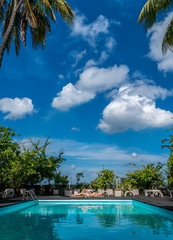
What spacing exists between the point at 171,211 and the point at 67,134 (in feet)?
59.6

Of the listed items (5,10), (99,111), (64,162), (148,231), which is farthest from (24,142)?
(148,231)

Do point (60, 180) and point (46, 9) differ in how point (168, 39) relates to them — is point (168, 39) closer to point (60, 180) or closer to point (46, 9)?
point (46, 9)

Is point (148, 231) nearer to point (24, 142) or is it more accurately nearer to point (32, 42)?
point (32, 42)

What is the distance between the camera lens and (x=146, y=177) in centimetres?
1469

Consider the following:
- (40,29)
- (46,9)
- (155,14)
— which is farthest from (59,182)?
(155,14)

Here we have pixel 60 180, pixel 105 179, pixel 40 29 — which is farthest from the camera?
pixel 60 180

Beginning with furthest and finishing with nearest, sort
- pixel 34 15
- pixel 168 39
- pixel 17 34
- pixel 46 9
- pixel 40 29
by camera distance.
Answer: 1. pixel 17 34
2. pixel 40 29
3. pixel 168 39
4. pixel 46 9
5. pixel 34 15

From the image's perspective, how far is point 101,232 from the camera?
5.46 metres

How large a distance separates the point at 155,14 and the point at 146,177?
9.78 meters

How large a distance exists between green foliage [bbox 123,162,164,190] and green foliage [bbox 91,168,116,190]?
3.02 feet

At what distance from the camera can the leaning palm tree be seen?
31.2 ft

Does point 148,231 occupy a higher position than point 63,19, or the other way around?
point 63,19

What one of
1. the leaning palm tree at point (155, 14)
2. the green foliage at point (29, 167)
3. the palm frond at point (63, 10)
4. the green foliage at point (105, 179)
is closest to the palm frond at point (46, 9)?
the palm frond at point (63, 10)

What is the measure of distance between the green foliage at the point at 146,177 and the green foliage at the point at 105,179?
0.92 metres
